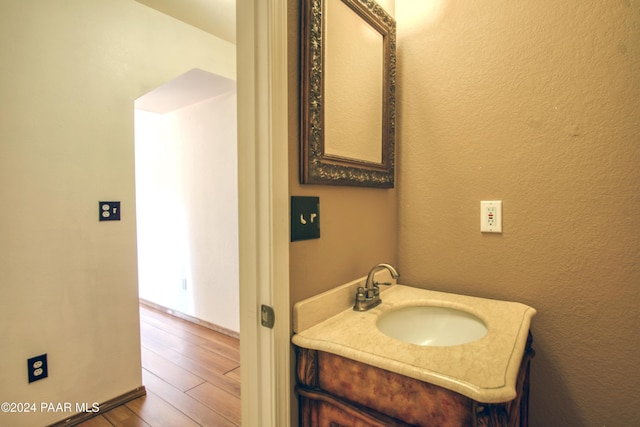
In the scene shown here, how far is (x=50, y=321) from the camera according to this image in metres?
1.65

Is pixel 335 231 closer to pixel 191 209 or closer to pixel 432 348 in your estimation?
pixel 432 348

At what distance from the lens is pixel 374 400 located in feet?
2.56

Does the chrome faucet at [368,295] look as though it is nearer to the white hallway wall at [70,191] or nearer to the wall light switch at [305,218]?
the wall light switch at [305,218]

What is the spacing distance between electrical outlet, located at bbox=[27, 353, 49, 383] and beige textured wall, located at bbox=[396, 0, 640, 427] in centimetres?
190

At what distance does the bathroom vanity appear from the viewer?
66 centimetres

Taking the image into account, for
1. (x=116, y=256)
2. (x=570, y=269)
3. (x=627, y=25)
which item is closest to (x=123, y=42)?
(x=116, y=256)

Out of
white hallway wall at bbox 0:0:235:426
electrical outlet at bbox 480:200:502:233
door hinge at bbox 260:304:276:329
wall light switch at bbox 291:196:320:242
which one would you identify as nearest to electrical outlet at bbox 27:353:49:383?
white hallway wall at bbox 0:0:235:426

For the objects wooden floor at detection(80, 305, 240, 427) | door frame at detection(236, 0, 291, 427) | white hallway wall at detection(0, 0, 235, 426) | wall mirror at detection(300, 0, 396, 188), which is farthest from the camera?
wooden floor at detection(80, 305, 240, 427)

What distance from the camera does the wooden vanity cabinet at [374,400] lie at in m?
0.66

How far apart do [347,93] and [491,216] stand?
0.71m

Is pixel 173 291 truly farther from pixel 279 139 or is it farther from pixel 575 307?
pixel 575 307

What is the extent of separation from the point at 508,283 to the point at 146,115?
3.76 meters

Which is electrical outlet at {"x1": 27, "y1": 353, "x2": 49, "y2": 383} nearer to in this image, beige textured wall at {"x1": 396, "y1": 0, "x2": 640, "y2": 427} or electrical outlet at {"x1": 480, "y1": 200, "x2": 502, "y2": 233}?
beige textured wall at {"x1": 396, "y1": 0, "x2": 640, "y2": 427}

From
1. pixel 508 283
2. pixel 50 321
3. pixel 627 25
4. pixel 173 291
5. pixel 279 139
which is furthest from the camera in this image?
pixel 173 291
